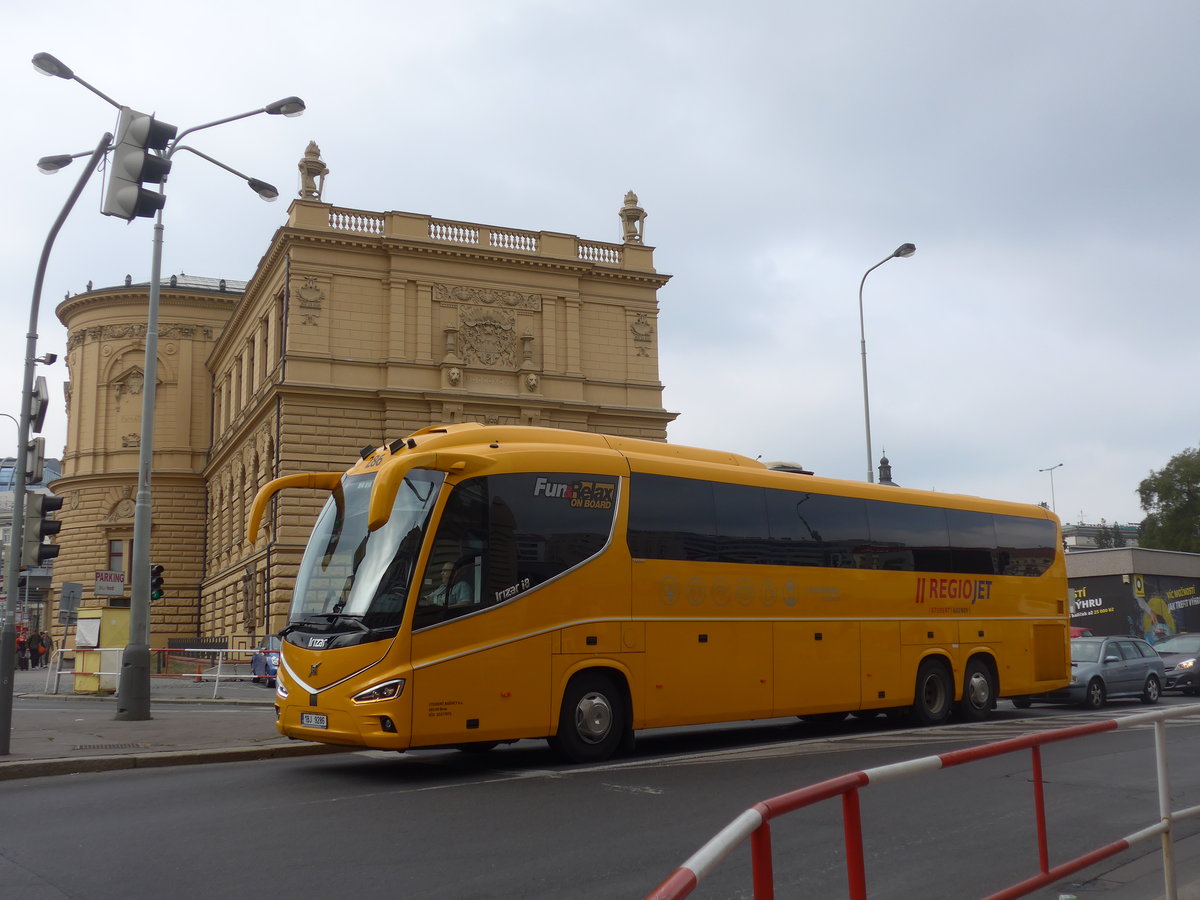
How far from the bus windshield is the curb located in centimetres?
166

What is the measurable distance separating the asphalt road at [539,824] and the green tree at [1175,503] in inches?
3124

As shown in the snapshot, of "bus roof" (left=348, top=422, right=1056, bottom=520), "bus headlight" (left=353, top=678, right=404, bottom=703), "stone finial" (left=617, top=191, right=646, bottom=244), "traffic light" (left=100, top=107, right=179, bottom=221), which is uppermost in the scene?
"stone finial" (left=617, top=191, right=646, bottom=244)

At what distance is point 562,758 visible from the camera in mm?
11641

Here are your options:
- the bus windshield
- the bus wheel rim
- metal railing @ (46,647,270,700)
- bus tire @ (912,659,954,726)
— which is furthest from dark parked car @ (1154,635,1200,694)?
metal railing @ (46,647,270,700)

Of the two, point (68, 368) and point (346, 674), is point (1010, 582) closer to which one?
point (346, 674)

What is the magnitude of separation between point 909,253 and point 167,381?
48228mm

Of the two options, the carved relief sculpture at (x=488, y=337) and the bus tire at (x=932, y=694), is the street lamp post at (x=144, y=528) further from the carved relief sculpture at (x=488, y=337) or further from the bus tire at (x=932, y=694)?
the carved relief sculpture at (x=488, y=337)

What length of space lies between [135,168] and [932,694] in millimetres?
12885

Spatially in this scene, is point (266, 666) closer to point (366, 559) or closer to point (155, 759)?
point (155, 759)

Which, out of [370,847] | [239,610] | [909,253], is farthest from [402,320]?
[370,847]

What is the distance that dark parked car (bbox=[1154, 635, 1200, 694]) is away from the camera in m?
24.5

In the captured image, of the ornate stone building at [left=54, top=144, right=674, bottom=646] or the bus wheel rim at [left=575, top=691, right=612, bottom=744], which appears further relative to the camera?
the ornate stone building at [left=54, top=144, right=674, bottom=646]

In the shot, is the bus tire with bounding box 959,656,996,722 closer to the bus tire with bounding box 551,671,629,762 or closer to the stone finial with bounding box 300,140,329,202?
the bus tire with bounding box 551,671,629,762

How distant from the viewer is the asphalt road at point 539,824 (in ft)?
17.2
